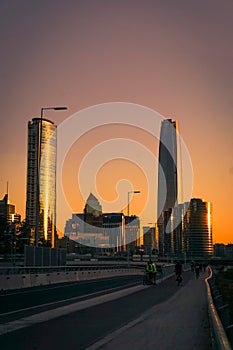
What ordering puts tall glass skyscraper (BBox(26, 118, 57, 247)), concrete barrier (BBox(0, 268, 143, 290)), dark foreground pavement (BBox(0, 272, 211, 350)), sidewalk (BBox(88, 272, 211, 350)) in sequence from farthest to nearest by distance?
tall glass skyscraper (BBox(26, 118, 57, 247)), concrete barrier (BBox(0, 268, 143, 290)), dark foreground pavement (BBox(0, 272, 211, 350)), sidewalk (BBox(88, 272, 211, 350))

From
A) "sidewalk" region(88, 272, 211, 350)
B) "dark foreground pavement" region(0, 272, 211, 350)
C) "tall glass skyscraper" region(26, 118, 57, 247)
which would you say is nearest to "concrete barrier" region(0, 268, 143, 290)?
"dark foreground pavement" region(0, 272, 211, 350)

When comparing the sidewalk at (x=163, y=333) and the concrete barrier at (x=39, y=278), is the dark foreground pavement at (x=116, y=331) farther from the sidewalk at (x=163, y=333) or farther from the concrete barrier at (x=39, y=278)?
the concrete barrier at (x=39, y=278)

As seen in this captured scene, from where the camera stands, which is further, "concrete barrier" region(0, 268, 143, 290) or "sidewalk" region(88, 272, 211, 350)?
"concrete barrier" region(0, 268, 143, 290)

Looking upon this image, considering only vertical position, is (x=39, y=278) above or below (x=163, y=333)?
above

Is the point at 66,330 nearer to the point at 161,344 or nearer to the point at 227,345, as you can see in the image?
the point at 161,344

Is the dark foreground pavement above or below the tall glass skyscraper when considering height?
below

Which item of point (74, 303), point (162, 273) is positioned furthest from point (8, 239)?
point (74, 303)

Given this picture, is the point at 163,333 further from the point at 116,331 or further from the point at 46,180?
the point at 46,180

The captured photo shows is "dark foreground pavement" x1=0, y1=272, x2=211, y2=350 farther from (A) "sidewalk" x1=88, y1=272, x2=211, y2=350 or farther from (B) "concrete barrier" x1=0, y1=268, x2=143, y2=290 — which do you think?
(B) "concrete barrier" x1=0, y1=268, x2=143, y2=290

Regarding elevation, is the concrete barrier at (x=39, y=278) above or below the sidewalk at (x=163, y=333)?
above

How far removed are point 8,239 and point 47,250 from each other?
349 feet

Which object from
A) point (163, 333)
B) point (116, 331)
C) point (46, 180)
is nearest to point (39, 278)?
point (116, 331)

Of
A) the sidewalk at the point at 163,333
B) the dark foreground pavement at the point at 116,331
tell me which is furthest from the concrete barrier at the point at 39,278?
the sidewalk at the point at 163,333

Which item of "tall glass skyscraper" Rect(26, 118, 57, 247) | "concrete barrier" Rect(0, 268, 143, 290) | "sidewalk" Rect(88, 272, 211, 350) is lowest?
"sidewalk" Rect(88, 272, 211, 350)
